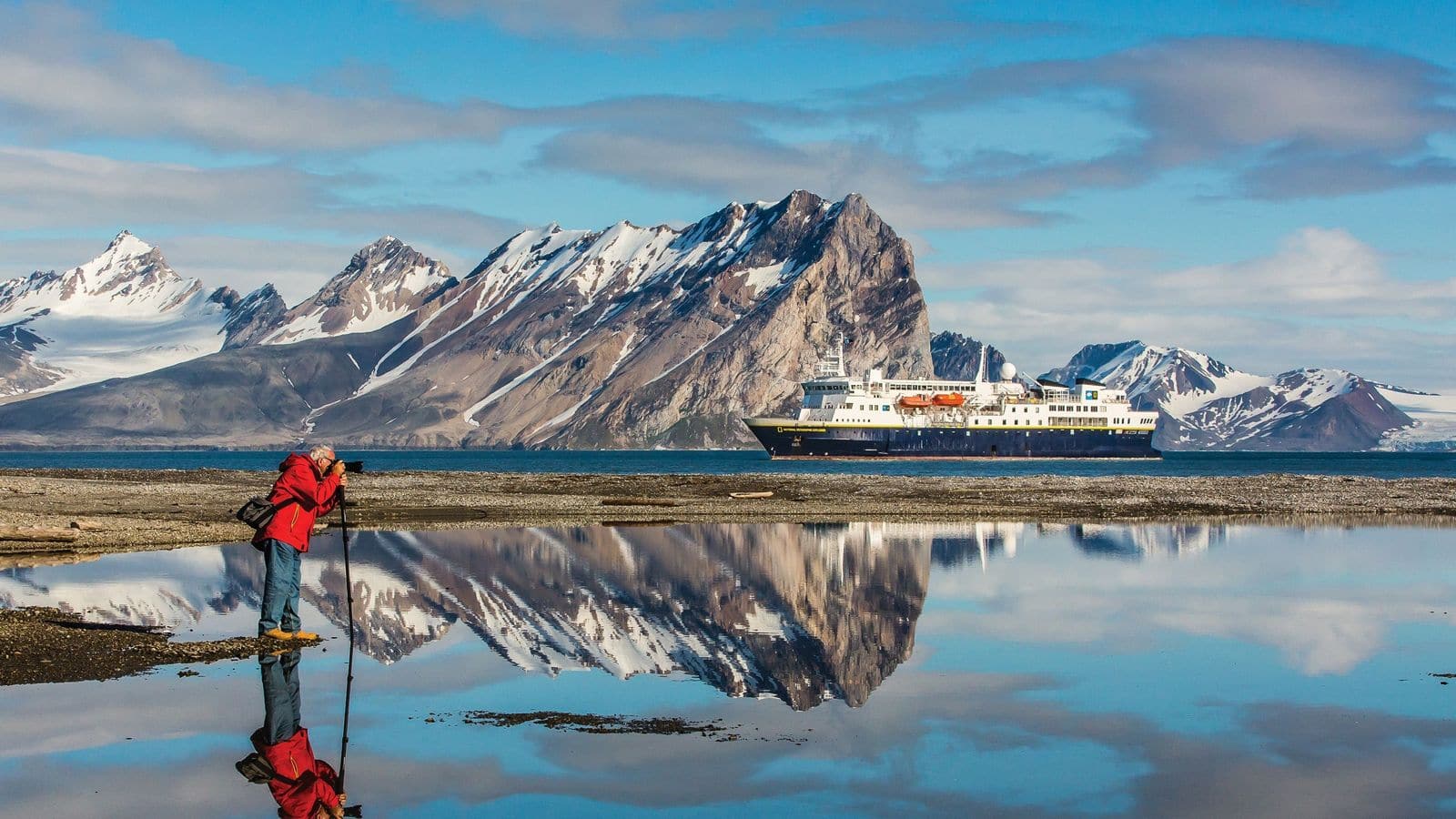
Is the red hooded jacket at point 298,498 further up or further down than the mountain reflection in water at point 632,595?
further up

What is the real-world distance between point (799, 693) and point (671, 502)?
4050 cm

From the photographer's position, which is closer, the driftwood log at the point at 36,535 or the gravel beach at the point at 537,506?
the gravel beach at the point at 537,506

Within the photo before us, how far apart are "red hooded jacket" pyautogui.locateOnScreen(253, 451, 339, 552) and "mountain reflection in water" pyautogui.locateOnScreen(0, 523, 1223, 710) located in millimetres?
1747

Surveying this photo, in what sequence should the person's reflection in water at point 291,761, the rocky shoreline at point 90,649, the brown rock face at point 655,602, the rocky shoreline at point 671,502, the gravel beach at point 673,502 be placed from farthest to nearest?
the gravel beach at point 673,502, the rocky shoreline at point 671,502, the brown rock face at point 655,602, the rocky shoreline at point 90,649, the person's reflection in water at point 291,761

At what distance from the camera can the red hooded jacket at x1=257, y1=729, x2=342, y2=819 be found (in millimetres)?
10836

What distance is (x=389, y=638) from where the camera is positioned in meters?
19.2

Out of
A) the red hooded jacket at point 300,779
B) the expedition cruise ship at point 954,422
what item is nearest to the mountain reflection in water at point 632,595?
the red hooded jacket at point 300,779

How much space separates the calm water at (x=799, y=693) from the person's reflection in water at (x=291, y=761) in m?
0.18

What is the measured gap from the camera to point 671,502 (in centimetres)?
5562

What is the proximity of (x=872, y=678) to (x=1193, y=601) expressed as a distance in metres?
9.83

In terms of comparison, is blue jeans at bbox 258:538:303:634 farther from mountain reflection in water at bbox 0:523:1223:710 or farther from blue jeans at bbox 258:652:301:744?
mountain reflection in water at bbox 0:523:1223:710

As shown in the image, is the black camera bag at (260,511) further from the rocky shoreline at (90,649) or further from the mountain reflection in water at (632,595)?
the mountain reflection in water at (632,595)

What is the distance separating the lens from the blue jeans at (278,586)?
18.4 metres

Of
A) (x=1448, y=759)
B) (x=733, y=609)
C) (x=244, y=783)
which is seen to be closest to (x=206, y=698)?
(x=244, y=783)
